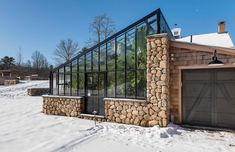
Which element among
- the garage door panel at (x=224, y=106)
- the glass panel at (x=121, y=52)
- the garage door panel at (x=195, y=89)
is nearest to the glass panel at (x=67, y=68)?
the glass panel at (x=121, y=52)

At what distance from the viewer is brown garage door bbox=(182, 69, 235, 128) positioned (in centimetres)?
594

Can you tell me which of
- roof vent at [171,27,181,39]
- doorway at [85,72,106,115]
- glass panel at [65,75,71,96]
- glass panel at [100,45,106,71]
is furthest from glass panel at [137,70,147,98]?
roof vent at [171,27,181,39]

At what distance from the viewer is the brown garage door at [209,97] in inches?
234

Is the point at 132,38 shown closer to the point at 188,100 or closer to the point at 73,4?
the point at 188,100

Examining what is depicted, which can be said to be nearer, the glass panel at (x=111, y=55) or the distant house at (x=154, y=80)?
the distant house at (x=154, y=80)

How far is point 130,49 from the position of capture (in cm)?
735

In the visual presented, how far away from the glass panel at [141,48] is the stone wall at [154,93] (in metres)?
0.35

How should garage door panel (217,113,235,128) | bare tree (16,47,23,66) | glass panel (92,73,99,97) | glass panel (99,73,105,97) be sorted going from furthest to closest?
1. bare tree (16,47,23,66)
2. glass panel (92,73,99,97)
3. glass panel (99,73,105,97)
4. garage door panel (217,113,235,128)

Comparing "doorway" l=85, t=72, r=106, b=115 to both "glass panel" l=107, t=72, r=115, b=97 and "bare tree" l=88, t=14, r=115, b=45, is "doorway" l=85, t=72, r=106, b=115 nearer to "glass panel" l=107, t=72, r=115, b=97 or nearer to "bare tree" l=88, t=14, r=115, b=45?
"glass panel" l=107, t=72, r=115, b=97

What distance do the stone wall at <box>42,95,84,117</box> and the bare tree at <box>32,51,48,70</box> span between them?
128 feet

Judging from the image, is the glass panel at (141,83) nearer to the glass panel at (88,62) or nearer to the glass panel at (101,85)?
the glass panel at (101,85)

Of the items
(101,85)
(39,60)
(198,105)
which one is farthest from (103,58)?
(39,60)

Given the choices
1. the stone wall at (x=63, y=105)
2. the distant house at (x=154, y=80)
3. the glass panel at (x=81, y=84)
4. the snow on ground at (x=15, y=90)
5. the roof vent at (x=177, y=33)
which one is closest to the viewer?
the distant house at (x=154, y=80)

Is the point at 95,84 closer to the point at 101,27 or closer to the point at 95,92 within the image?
the point at 95,92
